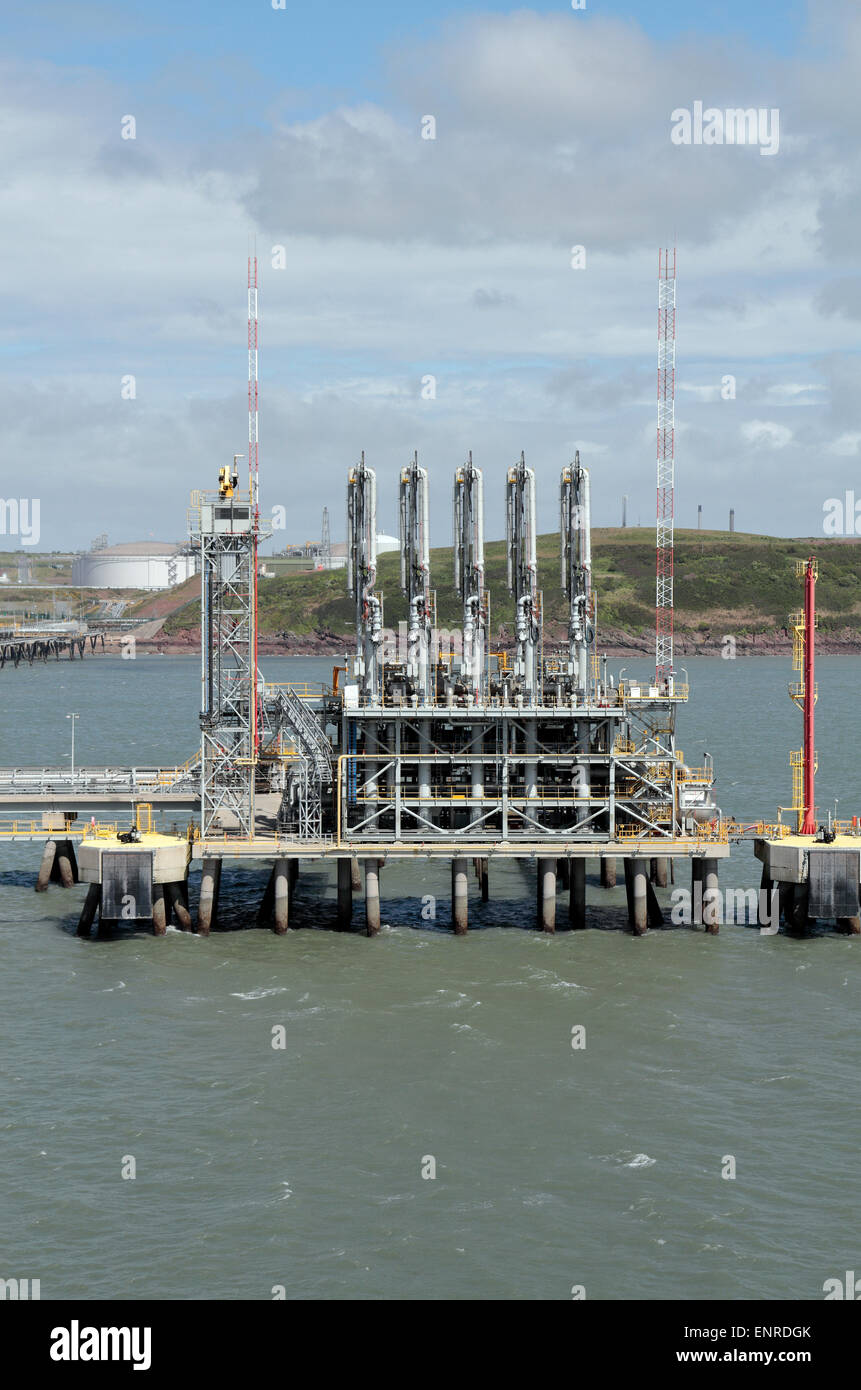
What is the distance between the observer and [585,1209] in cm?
3700

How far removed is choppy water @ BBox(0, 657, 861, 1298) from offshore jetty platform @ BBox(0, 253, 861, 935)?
2398 millimetres

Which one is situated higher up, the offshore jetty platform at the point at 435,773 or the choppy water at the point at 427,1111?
the offshore jetty platform at the point at 435,773

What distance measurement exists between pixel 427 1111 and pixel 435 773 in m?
23.3

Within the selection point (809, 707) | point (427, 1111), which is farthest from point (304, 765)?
point (427, 1111)

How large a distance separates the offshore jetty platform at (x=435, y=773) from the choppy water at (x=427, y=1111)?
7.87 ft

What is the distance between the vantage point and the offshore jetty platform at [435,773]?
61.0 metres

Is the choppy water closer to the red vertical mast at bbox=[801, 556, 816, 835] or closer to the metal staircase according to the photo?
the metal staircase

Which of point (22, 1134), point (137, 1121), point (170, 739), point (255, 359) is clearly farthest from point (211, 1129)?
point (170, 739)

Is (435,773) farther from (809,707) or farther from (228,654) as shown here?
(809,707)

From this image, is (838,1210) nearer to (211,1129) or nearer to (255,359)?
(211,1129)

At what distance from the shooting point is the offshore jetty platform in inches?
2403

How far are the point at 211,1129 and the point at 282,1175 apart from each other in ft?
12.0

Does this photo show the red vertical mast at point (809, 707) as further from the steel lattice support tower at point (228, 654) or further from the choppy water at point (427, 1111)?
the steel lattice support tower at point (228, 654)

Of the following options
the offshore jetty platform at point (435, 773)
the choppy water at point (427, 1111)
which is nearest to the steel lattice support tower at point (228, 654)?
the offshore jetty platform at point (435, 773)
